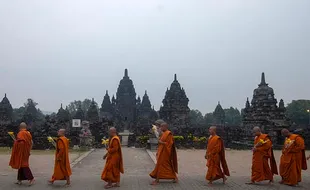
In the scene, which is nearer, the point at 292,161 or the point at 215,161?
the point at 215,161

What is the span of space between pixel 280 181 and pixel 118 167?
193 inches

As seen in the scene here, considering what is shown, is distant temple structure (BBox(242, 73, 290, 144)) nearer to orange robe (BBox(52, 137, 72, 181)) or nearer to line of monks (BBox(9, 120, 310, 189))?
line of monks (BBox(9, 120, 310, 189))

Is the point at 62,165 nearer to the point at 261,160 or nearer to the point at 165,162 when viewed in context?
the point at 165,162

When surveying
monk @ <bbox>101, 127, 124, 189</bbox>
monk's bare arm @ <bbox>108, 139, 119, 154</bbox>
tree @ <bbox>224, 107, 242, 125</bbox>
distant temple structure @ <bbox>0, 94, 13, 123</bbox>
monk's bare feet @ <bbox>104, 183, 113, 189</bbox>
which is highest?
tree @ <bbox>224, 107, 242, 125</bbox>

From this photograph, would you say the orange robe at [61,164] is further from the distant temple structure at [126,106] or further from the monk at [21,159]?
the distant temple structure at [126,106]

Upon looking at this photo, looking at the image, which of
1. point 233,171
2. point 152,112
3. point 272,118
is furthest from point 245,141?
point 152,112

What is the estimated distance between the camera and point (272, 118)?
3344 centimetres

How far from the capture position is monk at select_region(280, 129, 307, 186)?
10664 millimetres

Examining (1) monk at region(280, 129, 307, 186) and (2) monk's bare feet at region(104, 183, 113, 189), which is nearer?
(2) monk's bare feet at region(104, 183, 113, 189)

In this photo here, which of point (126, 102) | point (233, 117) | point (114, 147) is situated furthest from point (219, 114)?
point (114, 147)

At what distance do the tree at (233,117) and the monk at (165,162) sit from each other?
83.3 meters

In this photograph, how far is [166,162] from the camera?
10.6m

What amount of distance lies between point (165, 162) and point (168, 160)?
11 cm

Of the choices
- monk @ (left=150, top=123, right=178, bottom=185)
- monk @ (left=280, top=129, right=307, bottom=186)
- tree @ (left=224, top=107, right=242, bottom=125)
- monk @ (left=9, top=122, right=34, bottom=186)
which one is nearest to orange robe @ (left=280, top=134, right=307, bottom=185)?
monk @ (left=280, top=129, right=307, bottom=186)
